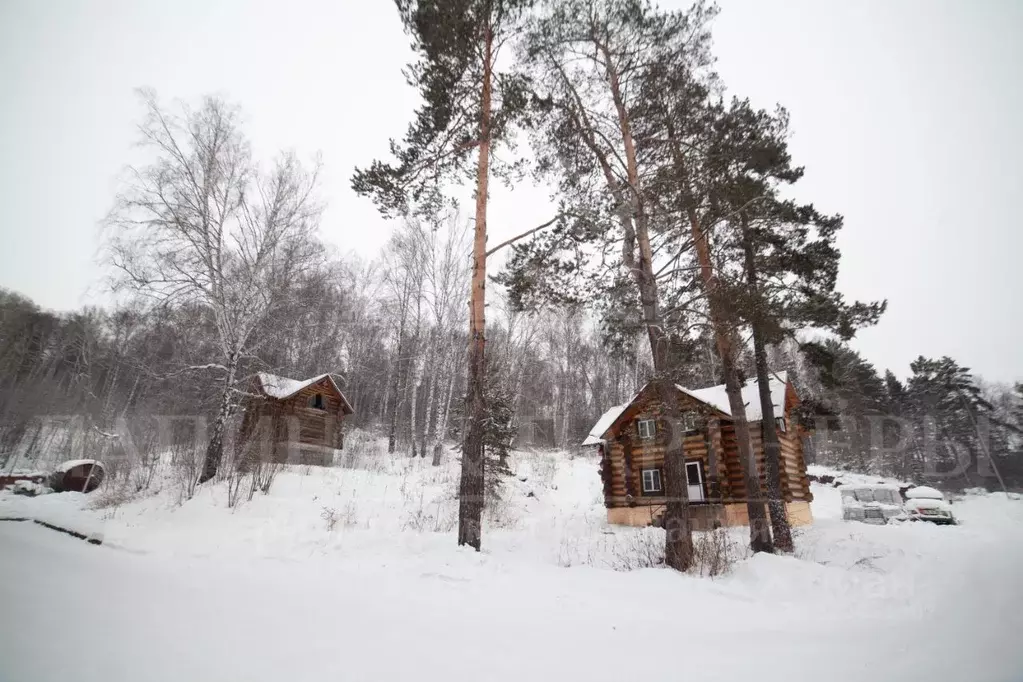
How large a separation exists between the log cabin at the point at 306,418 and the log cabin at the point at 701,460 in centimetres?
1310

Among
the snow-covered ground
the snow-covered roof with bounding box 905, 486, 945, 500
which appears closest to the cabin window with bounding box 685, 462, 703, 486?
the snow-covered ground

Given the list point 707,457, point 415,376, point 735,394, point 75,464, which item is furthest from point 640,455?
point 75,464

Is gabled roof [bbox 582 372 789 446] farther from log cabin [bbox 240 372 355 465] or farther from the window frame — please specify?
log cabin [bbox 240 372 355 465]

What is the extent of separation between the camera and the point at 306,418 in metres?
20.7

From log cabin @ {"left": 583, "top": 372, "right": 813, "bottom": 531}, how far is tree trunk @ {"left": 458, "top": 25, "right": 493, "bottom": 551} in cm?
937

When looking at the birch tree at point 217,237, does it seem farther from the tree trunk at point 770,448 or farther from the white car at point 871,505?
the white car at point 871,505

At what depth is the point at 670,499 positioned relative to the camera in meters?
7.38

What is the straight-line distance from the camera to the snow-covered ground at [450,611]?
9.49ft

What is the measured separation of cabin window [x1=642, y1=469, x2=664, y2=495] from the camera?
16984 mm

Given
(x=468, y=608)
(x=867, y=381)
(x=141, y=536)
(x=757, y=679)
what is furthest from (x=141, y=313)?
(x=867, y=381)

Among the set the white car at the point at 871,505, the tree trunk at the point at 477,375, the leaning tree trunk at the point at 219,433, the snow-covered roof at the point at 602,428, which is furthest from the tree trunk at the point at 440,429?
the white car at the point at 871,505

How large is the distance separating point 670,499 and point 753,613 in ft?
8.43

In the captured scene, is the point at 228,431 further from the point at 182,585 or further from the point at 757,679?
the point at 757,679

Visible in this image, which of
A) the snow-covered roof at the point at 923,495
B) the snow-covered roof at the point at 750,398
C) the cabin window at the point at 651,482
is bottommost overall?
the snow-covered roof at the point at 923,495
